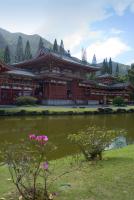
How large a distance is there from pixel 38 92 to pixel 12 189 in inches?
1652

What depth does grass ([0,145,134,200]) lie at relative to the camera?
5332mm

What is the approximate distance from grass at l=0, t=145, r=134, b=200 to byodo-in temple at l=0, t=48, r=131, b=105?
3138 centimetres

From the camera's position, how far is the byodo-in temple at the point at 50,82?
42062 mm

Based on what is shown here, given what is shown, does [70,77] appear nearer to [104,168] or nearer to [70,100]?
[70,100]

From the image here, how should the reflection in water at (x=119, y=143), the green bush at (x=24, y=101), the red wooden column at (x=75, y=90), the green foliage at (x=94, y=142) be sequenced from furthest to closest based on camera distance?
the red wooden column at (x=75, y=90), the green bush at (x=24, y=101), the reflection in water at (x=119, y=143), the green foliage at (x=94, y=142)

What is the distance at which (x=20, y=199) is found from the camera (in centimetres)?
494

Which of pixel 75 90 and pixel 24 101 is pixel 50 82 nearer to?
pixel 75 90

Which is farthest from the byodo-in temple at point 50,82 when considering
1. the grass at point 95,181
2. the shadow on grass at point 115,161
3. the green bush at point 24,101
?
the grass at point 95,181

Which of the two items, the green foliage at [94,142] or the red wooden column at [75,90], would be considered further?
the red wooden column at [75,90]

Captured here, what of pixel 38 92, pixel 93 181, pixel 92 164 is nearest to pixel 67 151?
pixel 92 164

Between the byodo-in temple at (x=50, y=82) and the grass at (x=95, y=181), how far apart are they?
3138 centimetres

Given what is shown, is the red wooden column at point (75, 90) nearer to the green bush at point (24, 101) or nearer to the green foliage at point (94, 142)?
the green bush at point (24, 101)

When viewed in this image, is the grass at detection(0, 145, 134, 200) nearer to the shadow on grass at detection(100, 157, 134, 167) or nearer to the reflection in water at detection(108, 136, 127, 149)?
the shadow on grass at detection(100, 157, 134, 167)

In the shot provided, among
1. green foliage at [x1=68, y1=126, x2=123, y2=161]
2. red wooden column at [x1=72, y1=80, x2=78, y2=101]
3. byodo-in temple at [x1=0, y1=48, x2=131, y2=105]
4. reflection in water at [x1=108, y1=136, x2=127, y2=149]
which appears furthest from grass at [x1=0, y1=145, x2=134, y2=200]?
red wooden column at [x1=72, y1=80, x2=78, y2=101]
